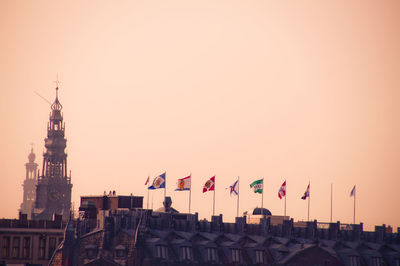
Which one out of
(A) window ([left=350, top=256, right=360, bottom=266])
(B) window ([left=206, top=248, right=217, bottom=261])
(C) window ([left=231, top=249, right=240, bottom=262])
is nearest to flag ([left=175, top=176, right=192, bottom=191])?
(B) window ([left=206, top=248, right=217, bottom=261])

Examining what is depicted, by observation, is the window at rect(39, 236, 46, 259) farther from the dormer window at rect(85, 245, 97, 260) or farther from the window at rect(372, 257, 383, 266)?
the window at rect(372, 257, 383, 266)

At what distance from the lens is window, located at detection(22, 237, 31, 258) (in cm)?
17875

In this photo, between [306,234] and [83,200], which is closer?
[306,234]

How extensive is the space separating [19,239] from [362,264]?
63.4 m

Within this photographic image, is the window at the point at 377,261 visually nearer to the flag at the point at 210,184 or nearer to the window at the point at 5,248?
the flag at the point at 210,184

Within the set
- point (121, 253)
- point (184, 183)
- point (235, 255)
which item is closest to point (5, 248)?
point (121, 253)

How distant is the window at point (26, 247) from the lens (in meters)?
179

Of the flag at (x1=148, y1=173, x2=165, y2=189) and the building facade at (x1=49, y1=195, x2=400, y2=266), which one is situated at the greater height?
the flag at (x1=148, y1=173, x2=165, y2=189)

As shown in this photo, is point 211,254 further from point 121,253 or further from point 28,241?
point 28,241

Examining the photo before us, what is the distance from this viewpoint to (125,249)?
502 ft

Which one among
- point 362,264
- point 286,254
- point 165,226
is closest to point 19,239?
point 165,226

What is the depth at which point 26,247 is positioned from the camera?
17938cm

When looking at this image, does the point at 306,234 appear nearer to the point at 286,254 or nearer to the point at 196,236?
the point at 286,254

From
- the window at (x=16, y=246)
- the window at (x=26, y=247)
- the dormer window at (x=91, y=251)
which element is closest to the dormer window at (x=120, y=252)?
the dormer window at (x=91, y=251)
